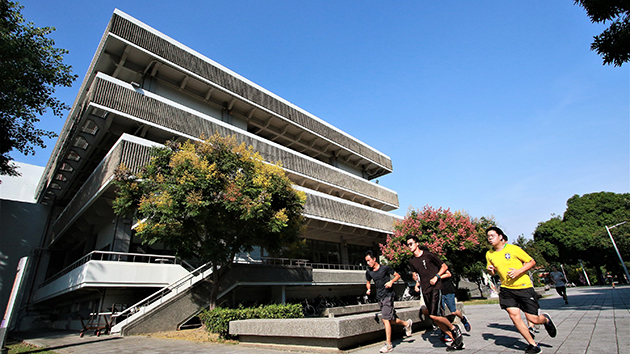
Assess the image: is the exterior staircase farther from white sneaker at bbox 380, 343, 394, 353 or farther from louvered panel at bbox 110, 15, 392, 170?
louvered panel at bbox 110, 15, 392, 170

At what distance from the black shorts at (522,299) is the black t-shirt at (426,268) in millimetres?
951

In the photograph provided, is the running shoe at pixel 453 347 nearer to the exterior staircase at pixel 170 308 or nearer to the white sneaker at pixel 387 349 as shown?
the white sneaker at pixel 387 349

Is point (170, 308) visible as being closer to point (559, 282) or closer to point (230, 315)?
point (230, 315)

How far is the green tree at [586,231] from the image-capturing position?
40281 mm

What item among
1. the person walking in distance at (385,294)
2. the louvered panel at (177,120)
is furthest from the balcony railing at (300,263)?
the person walking in distance at (385,294)

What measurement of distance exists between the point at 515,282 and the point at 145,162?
1500cm

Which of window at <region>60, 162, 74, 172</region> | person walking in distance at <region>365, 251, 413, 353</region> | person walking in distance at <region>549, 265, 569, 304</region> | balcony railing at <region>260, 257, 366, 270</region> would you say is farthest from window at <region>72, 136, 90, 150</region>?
person walking in distance at <region>549, 265, 569, 304</region>

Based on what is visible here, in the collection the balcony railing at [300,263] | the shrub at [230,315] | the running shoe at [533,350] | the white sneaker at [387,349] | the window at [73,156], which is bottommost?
the white sneaker at [387,349]

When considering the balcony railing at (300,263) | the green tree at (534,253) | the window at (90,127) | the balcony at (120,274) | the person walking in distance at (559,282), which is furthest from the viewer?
the green tree at (534,253)

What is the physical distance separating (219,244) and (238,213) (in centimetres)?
138

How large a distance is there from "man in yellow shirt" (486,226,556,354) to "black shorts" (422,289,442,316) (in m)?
0.90

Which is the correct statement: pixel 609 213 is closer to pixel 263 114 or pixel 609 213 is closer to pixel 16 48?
pixel 263 114

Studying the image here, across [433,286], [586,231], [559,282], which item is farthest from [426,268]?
[586,231]

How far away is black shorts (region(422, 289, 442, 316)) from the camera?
4.99 metres
